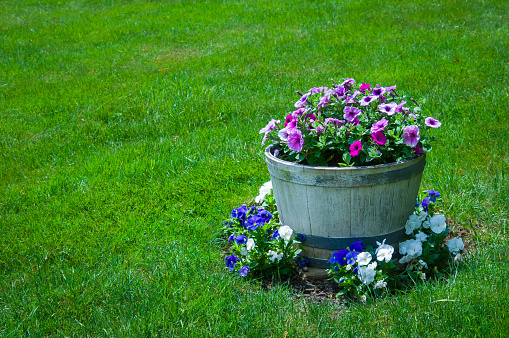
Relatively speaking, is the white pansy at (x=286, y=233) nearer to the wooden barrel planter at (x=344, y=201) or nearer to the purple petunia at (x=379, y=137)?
the wooden barrel planter at (x=344, y=201)

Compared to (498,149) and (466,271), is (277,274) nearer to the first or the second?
(466,271)

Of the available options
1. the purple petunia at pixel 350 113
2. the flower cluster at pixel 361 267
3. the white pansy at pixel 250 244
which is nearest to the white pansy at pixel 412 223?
the flower cluster at pixel 361 267

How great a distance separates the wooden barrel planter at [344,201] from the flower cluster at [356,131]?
0.36ft

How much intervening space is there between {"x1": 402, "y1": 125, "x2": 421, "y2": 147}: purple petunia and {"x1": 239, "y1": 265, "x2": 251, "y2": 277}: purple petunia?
47.8 inches

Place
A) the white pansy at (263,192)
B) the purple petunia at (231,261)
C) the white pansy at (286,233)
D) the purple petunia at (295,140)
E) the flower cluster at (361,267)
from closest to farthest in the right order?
the flower cluster at (361,267), the purple petunia at (295,140), the white pansy at (286,233), the purple petunia at (231,261), the white pansy at (263,192)

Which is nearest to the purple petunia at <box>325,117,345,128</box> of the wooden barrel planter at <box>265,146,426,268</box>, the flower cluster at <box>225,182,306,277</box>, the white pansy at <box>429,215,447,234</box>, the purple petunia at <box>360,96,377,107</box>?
the purple petunia at <box>360,96,377,107</box>

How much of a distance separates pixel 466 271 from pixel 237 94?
4271 mm

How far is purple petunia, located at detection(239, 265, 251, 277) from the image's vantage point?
111 inches

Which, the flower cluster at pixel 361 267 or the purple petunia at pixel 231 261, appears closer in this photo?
the flower cluster at pixel 361 267

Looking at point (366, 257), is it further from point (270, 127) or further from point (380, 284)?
point (270, 127)

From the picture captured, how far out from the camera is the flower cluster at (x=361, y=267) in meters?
2.55

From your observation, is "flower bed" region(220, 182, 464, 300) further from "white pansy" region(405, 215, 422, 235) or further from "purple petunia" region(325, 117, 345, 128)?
"purple petunia" region(325, 117, 345, 128)

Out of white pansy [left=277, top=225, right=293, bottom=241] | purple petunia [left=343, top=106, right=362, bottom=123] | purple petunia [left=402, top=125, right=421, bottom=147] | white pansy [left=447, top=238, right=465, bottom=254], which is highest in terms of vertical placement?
purple petunia [left=343, top=106, right=362, bottom=123]

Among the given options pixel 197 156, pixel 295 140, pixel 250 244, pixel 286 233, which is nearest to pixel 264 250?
pixel 250 244
